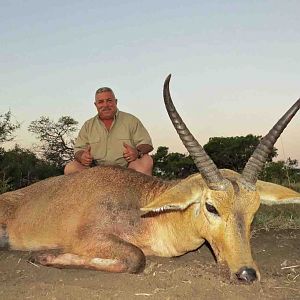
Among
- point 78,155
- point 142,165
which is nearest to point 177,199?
point 142,165

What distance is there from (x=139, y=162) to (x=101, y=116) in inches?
39.6

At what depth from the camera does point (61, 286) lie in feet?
14.1

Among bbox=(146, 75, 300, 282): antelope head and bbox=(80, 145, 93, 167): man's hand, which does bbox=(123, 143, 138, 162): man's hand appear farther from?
bbox=(146, 75, 300, 282): antelope head

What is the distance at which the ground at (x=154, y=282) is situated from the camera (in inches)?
163

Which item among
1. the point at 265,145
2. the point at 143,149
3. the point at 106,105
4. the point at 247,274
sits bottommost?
the point at 247,274

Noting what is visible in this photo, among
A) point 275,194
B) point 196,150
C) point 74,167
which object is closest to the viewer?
point 196,150

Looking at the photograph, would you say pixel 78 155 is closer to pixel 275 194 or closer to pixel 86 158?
pixel 86 158

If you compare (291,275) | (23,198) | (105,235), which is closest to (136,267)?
(105,235)

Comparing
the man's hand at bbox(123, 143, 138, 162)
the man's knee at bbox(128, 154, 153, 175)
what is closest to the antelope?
the man's hand at bbox(123, 143, 138, 162)

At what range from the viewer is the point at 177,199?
4.86 metres

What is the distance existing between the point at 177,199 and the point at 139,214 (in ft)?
A: 2.74

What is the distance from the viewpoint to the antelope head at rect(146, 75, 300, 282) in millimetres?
4465

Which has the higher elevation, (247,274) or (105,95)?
(105,95)

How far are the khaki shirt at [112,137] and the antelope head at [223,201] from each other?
3065mm
